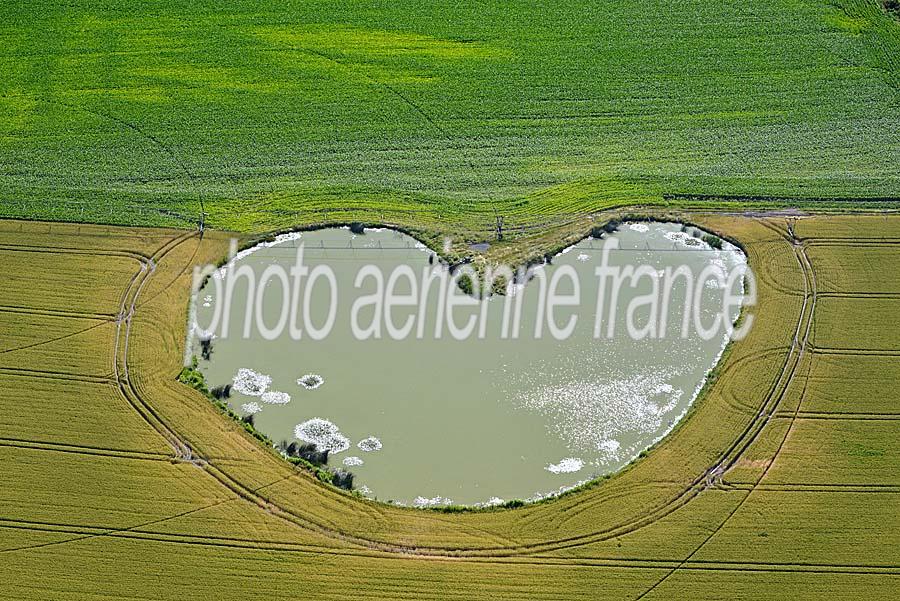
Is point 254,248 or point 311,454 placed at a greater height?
point 254,248

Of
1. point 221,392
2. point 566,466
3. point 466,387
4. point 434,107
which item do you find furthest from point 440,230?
point 566,466

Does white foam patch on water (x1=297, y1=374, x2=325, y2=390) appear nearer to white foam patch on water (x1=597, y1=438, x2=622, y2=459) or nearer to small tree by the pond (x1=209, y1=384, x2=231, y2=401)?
small tree by the pond (x1=209, y1=384, x2=231, y2=401)

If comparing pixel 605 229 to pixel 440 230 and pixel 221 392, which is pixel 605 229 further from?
pixel 221 392

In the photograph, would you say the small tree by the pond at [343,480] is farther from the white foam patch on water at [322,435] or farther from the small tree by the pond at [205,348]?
the small tree by the pond at [205,348]

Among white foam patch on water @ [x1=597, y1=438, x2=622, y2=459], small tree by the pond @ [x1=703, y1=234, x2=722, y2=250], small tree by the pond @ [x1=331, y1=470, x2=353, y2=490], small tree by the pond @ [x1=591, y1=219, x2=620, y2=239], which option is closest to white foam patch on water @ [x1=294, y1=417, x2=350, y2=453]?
small tree by the pond @ [x1=331, y1=470, x2=353, y2=490]

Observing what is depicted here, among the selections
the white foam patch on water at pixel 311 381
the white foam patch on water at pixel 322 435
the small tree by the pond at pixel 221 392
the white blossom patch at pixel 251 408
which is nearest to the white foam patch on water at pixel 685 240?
the white foam patch on water at pixel 311 381

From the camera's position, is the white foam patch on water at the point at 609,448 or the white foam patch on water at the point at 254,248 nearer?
the white foam patch on water at the point at 609,448
